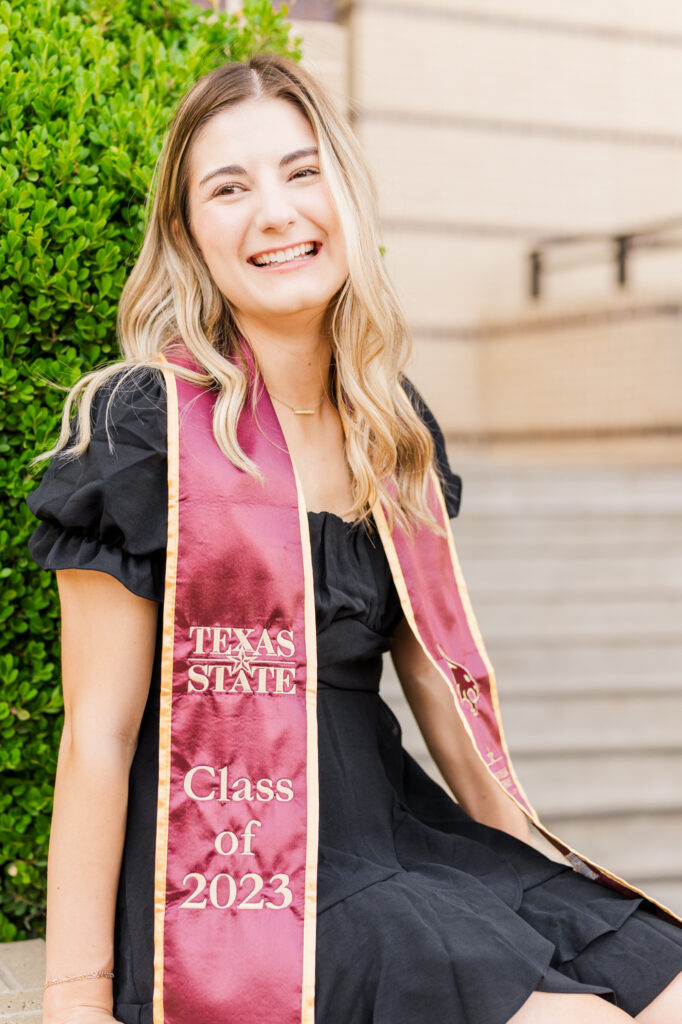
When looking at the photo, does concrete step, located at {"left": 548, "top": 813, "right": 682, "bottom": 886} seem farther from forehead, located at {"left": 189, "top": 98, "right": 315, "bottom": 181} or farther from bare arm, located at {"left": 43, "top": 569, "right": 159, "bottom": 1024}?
forehead, located at {"left": 189, "top": 98, "right": 315, "bottom": 181}

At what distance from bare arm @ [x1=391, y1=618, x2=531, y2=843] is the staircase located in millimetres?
1770

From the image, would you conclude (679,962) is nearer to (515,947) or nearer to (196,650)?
(515,947)

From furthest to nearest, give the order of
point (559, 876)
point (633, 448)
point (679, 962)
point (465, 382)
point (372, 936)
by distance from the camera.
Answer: point (465, 382) → point (633, 448) → point (559, 876) → point (679, 962) → point (372, 936)

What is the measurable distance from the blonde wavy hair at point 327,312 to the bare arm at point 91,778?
331 millimetres

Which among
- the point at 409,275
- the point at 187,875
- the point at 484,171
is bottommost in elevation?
the point at 187,875

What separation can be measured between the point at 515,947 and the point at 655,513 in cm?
412

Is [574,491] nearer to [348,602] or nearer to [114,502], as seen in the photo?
[348,602]

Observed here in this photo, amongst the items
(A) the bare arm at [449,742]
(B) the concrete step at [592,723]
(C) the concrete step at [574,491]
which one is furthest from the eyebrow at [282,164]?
(C) the concrete step at [574,491]

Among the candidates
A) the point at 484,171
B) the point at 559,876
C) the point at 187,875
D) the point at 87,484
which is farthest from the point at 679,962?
the point at 484,171

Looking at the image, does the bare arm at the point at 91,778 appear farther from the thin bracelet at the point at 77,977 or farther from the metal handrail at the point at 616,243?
the metal handrail at the point at 616,243

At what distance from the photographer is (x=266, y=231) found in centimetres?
197

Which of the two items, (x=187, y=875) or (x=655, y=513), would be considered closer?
(x=187, y=875)

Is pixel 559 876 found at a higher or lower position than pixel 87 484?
lower

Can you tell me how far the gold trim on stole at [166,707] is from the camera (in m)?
1.67
